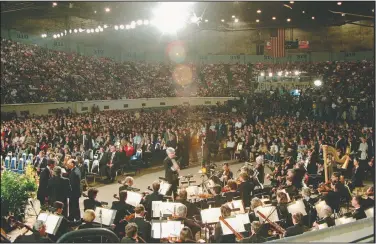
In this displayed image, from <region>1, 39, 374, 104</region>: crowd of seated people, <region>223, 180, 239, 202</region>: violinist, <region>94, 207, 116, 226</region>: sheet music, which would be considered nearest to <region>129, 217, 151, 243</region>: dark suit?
<region>94, 207, 116, 226</region>: sheet music

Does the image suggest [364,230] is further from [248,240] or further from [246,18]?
[246,18]

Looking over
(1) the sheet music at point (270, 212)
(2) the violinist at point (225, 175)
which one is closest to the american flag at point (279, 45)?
(2) the violinist at point (225, 175)

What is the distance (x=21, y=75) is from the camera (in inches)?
958

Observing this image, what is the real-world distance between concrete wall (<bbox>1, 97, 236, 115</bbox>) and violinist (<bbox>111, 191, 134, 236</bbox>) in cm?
1738

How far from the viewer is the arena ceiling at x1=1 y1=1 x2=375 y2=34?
82.6 feet

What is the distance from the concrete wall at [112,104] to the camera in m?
23.2

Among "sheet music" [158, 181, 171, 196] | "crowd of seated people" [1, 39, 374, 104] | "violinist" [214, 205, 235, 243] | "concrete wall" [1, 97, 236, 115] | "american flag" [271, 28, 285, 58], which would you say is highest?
"american flag" [271, 28, 285, 58]

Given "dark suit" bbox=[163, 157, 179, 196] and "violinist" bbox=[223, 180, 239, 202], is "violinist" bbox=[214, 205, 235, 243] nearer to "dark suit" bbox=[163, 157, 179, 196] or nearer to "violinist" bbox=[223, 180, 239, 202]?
"violinist" bbox=[223, 180, 239, 202]

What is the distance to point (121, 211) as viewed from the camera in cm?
730

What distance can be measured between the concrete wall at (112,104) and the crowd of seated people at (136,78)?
0.44 metres

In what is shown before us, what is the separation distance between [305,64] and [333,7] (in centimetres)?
823

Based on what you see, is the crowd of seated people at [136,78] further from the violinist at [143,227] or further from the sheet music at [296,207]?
the violinist at [143,227]

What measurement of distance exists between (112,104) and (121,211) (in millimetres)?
22063

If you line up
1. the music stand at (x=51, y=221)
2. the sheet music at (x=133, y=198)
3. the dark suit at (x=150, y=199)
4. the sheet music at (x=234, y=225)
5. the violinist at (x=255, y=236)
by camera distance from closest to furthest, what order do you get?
the violinist at (x=255, y=236) < the sheet music at (x=234, y=225) < the music stand at (x=51, y=221) < the sheet music at (x=133, y=198) < the dark suit at (x=150, y=199)
